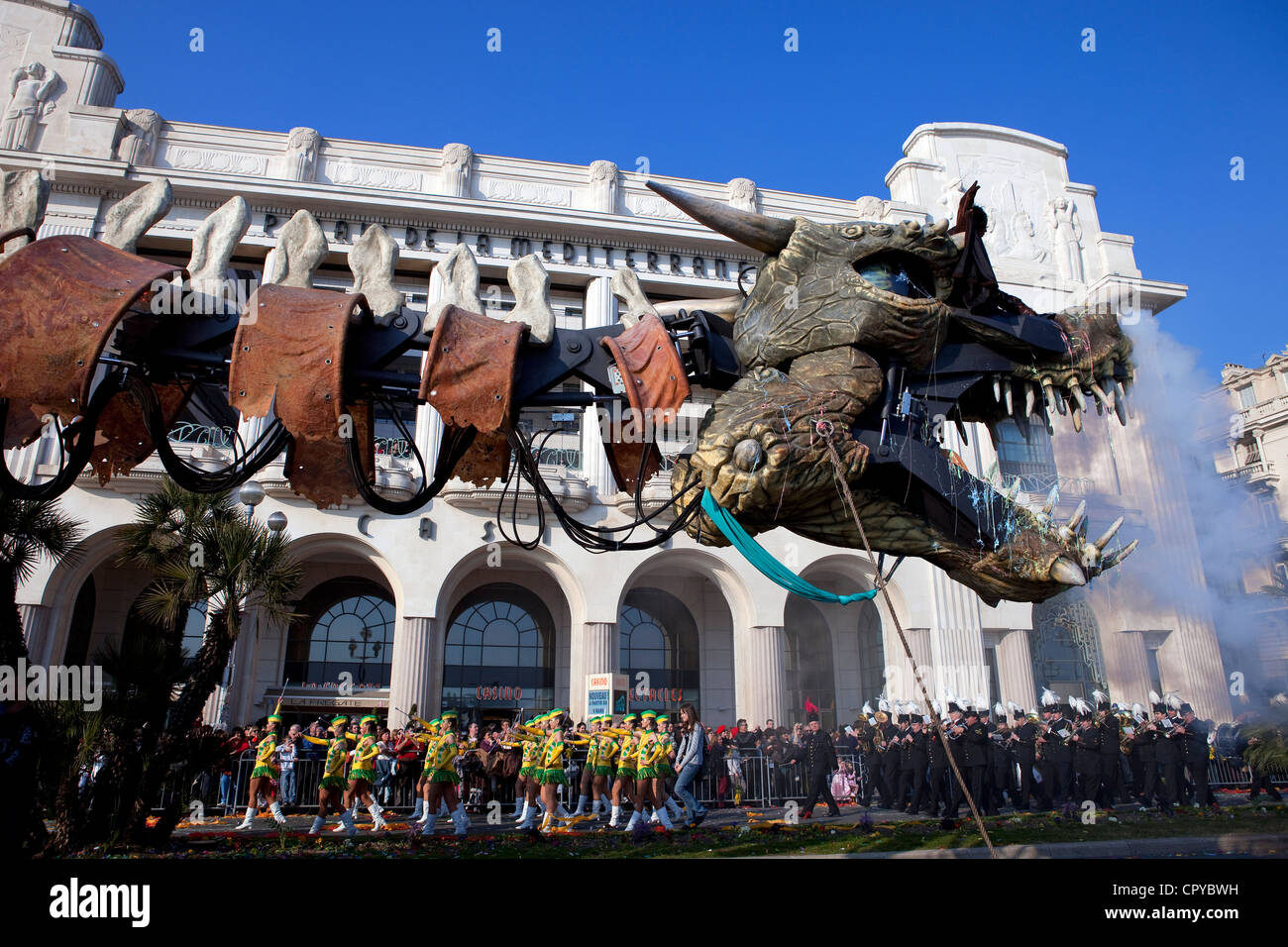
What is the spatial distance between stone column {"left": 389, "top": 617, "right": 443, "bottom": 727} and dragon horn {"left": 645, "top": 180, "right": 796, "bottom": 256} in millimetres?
18652

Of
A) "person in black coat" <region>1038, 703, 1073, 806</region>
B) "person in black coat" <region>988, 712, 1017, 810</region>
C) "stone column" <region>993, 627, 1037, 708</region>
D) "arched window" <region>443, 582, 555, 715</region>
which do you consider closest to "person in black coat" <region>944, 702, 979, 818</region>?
"person in black coat" <region>988, 712, 1017, 810</region>

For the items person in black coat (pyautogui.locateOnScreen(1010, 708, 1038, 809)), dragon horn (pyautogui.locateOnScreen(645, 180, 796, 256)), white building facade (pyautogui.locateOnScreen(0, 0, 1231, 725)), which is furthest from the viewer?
white building facade (pyautogui.locateOnScreen(0, 0, 1231, 725))

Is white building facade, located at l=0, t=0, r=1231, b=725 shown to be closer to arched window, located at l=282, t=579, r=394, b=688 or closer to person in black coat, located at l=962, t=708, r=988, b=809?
arched window, located at l=282, t=579, r=394, b=688

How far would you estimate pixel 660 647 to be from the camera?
27250 mm

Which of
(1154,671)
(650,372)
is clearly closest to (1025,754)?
(1154,671)

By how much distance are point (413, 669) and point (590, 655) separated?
484 centimetres

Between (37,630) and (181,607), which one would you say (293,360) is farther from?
(37,630)

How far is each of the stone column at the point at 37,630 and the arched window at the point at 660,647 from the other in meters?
15.6

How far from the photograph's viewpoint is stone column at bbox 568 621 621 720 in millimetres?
22906

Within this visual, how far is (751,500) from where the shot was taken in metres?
4.50
